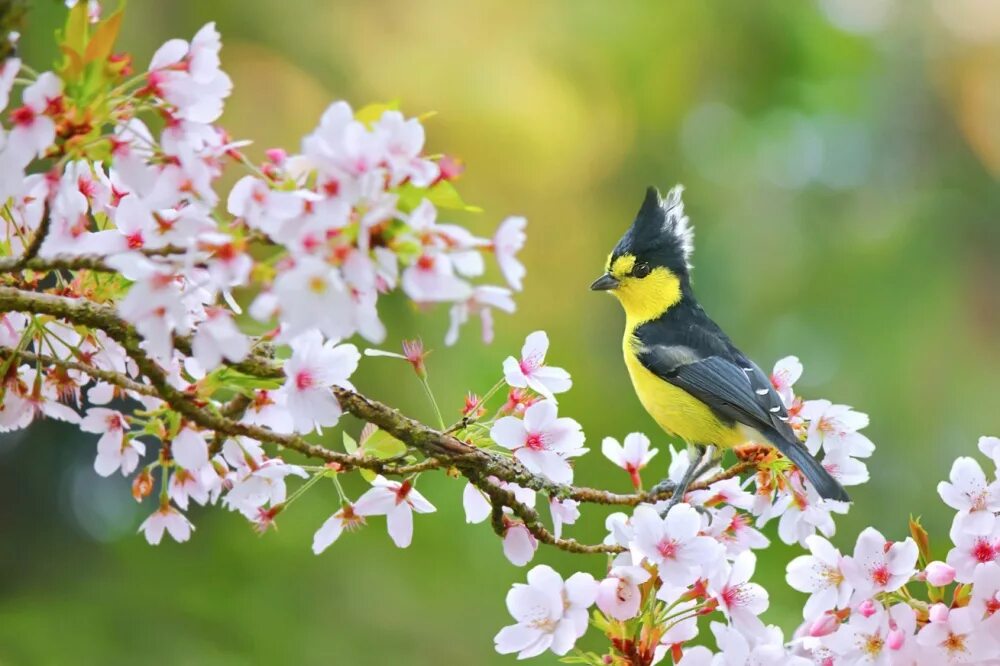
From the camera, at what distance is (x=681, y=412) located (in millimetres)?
2377

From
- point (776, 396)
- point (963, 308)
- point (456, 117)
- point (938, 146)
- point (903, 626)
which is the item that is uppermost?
point (938, 146)

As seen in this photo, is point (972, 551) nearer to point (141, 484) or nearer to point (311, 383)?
point (311, 383)

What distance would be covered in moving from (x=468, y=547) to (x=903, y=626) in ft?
12.1

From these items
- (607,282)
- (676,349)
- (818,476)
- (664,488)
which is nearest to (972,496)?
(818,476)

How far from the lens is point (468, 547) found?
4980 millimetres

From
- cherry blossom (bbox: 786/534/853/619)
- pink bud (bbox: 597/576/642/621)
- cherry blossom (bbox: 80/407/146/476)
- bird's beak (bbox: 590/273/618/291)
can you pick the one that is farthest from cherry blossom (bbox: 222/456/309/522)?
bird's beak (bbox: 590/273/618/291)

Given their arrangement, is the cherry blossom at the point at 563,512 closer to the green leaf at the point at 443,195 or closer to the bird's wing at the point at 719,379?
the green leaf at the point at 443,195

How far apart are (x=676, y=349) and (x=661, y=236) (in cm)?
23

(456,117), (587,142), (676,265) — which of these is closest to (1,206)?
(676,265)

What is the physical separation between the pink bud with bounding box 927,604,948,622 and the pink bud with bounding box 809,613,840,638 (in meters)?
0.12

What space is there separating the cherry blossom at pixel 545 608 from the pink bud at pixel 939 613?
384 mm

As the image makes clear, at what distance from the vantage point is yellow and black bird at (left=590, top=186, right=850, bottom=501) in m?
2.28

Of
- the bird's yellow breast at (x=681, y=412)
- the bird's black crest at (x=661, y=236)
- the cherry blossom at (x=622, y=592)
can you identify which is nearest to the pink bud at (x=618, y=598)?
the cherry blossom at (x=622, y=592)

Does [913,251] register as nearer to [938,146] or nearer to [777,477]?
[938,146]
